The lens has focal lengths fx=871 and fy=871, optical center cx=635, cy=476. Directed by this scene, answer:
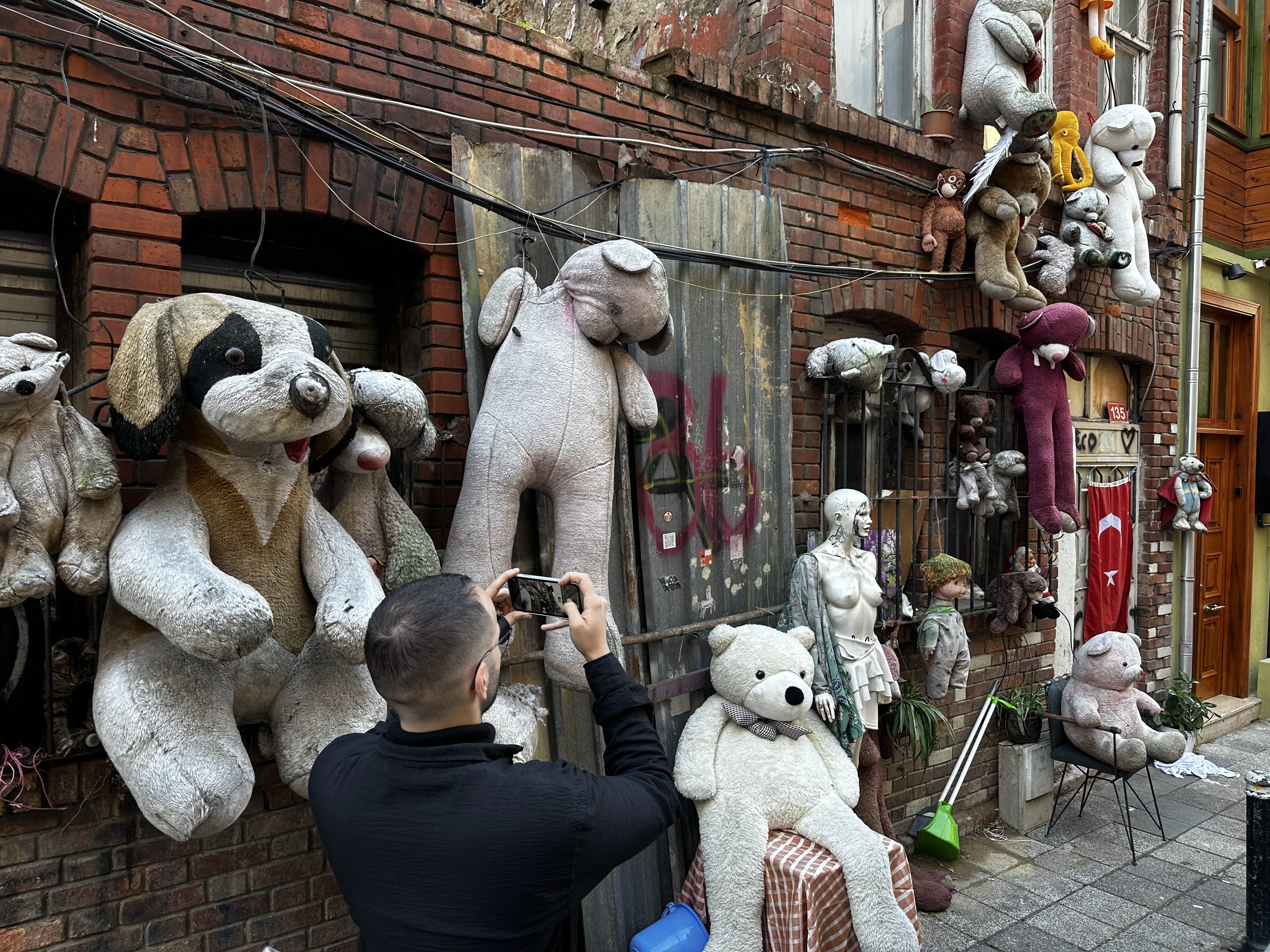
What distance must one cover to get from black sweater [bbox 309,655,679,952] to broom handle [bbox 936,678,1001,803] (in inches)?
150

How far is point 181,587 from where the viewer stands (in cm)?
184

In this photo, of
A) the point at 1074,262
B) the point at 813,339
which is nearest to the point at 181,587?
the point at 813,339

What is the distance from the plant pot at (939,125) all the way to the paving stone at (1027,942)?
13.7ft

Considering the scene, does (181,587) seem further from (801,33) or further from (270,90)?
(801,33)

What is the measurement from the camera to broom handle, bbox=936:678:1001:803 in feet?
16.1

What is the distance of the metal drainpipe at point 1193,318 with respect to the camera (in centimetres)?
688

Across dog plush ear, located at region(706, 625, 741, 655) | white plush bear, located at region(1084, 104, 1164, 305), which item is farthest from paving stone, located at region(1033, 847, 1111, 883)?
white plush bear, located at region(1084, 104, 1164, 305)

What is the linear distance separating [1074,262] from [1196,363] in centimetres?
231

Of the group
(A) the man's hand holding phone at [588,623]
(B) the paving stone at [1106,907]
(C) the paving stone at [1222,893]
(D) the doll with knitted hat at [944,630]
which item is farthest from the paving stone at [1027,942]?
(A) the man's hand holding phone at [588,623]

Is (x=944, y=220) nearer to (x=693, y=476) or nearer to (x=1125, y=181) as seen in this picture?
(x=1125, y=181)

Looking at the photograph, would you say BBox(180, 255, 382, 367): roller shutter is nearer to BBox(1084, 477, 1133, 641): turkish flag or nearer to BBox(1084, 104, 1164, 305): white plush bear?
BBox(1084, 104, 1164, 305): white plush bear

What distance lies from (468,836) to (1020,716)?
15.6ft

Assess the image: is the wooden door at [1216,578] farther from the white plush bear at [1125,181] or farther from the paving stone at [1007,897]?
the paving stone at [1007,897]

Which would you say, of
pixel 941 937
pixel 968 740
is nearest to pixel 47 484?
pixel 941 937
